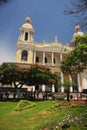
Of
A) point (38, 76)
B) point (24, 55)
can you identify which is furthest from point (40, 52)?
point (38, 76)

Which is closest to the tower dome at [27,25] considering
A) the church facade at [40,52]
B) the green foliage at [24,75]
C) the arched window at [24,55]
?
the church facade at [40,52]

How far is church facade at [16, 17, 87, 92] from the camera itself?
153 feet

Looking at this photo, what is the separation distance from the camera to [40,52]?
5025 cm

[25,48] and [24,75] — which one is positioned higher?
[25,48]

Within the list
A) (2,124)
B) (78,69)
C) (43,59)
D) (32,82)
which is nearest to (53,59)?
(43,59)

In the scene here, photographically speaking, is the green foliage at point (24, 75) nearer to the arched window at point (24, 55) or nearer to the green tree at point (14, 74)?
the green tree at point (14, 74)

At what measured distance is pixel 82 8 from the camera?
27.1 ft

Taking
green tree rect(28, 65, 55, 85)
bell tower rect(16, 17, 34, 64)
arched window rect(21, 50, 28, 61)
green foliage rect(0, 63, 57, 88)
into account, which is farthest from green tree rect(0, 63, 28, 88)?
arched window rect(21, 50, 28, 61)

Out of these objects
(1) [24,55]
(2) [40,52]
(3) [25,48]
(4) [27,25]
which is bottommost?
(1) [24,55]

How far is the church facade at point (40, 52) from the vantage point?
153 ft

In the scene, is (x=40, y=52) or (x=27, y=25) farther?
(x=27, y=25)

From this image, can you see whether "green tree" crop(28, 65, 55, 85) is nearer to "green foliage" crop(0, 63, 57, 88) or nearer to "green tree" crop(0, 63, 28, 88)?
"green foliage" crop(0, 63, 57, 88)

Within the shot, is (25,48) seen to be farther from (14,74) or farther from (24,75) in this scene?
(14,74)

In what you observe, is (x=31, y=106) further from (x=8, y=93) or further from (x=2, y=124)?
(x=8, y=93)
